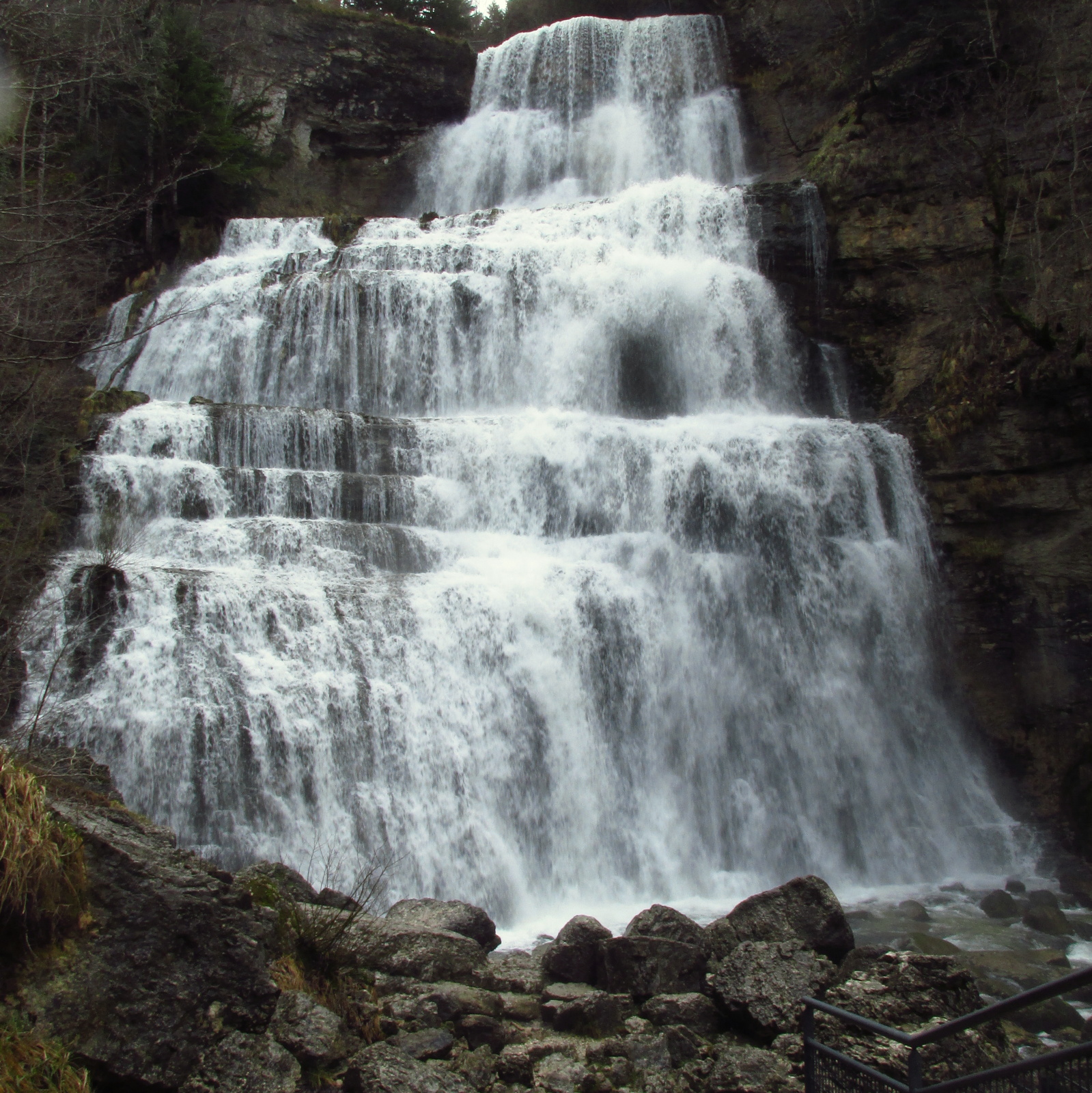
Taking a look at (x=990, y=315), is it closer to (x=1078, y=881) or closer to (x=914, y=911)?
(x=1078, y=881)

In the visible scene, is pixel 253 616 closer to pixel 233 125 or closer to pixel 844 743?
pixel 844 743

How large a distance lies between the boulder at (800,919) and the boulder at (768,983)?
0.57m

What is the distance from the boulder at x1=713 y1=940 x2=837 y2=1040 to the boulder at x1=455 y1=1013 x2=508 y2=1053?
1.73m

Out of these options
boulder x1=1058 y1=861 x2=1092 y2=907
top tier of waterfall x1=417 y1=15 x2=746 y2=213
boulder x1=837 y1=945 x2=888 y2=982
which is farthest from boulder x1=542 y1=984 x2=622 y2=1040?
top tier of waterfall x1=417 y1=15 x2=746 y2=213

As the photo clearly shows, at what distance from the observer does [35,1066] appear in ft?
12.5

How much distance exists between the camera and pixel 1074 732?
13.4 m

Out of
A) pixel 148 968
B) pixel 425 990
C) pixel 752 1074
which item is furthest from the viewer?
Result: pixel 425 990

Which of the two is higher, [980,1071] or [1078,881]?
[980,1071]

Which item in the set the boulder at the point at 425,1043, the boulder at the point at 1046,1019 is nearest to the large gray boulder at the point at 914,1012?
the boulder at the point at 1046,1019

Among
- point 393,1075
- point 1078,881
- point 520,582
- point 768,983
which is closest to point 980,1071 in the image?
point 393,1075

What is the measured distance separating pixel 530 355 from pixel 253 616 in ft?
31.0

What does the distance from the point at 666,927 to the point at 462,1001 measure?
198 centimetres

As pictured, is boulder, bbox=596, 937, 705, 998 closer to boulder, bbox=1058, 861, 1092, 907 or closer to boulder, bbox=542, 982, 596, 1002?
boulder, bbox=542, 982, 596, 1002

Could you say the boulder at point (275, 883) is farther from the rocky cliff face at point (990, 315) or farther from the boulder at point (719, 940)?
the rocky cliff face at point (990, 315)
